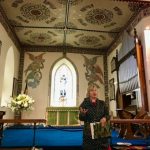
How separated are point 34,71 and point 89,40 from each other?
11.5 ft

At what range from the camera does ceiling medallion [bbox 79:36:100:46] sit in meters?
10.3

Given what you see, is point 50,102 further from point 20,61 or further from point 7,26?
point 7,26

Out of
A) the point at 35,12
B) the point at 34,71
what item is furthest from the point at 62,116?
the point at 35,12

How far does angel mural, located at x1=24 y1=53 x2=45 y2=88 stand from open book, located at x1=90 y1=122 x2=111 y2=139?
8294 mm

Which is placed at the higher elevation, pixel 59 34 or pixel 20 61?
pixel 59 34

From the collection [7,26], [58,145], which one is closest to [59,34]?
[7,26]

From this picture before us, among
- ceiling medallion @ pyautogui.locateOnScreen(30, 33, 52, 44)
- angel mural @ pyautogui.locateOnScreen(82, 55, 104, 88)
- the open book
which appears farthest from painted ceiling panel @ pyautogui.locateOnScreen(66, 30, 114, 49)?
the open book

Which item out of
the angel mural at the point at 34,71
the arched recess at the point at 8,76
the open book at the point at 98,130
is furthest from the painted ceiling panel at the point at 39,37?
the open book at the point at 98,130

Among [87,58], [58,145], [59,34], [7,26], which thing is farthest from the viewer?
[87,58]

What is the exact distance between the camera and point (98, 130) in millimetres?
3139

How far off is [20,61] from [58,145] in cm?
780

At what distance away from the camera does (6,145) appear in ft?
14.1

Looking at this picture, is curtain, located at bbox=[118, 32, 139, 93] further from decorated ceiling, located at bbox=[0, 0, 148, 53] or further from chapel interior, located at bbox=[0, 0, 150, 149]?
decorated ceiling, located at bbox=[0, 0, 148, 53]

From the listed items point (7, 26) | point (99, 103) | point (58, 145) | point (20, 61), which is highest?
point (7, 26)
